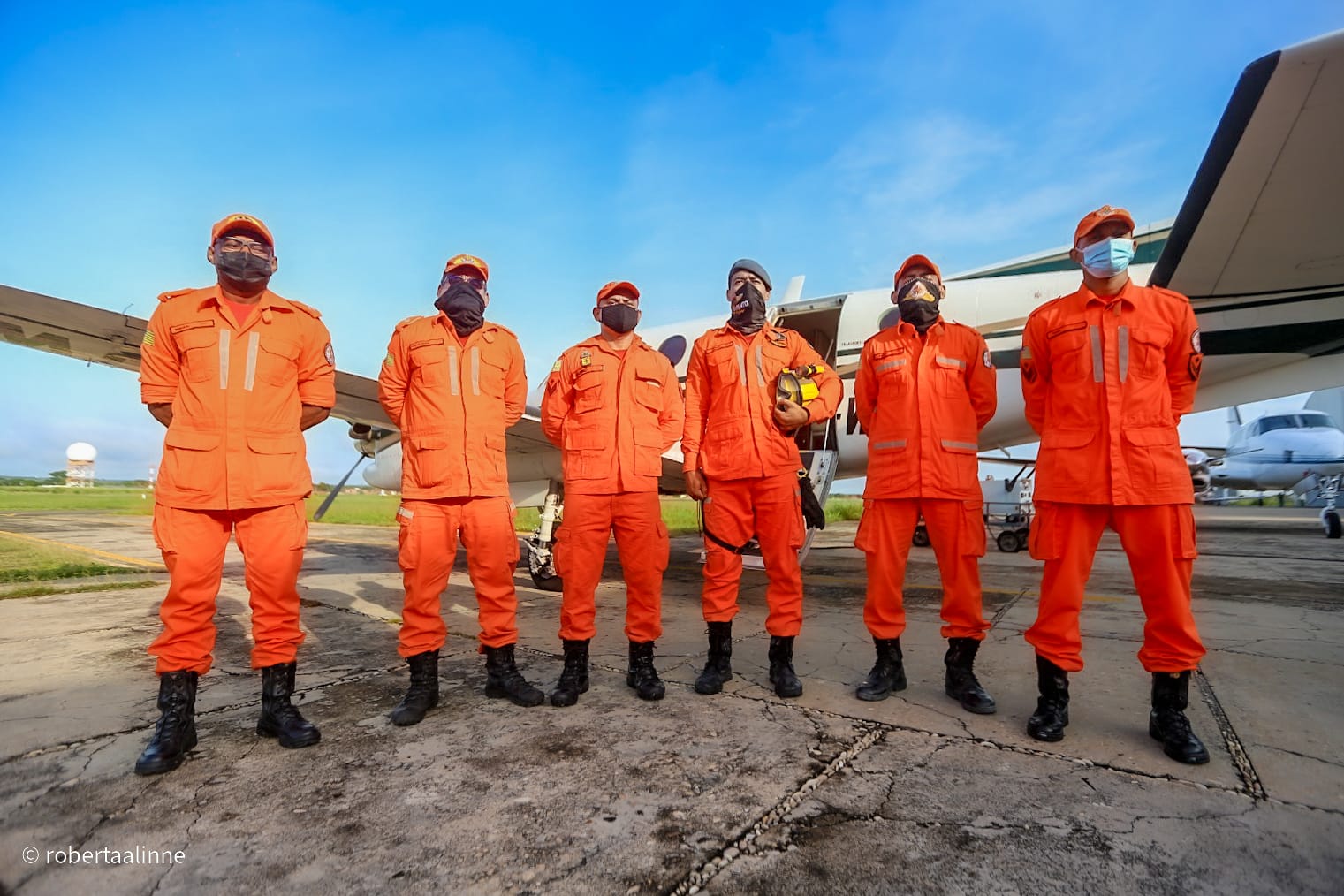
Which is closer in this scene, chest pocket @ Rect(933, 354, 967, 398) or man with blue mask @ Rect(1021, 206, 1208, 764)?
man with blue mask @ Rect(1021, 206, 1208, 764)

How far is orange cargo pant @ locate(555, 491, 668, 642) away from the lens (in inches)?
126

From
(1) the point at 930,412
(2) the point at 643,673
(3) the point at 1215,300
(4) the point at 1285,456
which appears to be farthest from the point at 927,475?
Answer: (4) the point at 1285,456

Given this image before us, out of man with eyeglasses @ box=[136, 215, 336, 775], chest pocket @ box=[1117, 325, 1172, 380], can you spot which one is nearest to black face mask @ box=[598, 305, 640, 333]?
man with eyeglasses @ box=[136, 215, 336, 775]

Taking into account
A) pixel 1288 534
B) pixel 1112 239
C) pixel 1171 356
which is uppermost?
pixel 1112 239

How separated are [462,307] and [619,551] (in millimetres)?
1392

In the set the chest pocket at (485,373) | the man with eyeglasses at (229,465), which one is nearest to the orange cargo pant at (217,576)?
the man with eyeglasses at (229,465)

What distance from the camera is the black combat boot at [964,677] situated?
281 centimetres

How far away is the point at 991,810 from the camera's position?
6.09ft

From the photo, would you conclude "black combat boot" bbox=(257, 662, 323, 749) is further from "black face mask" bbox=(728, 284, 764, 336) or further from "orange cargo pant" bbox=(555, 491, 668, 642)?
"black face mask" bbox=(728, 284, 764, 336)

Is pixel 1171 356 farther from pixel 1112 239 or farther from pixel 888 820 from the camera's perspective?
pixel 888 820

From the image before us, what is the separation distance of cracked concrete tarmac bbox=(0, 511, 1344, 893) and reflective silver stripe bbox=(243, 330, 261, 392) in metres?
1.37

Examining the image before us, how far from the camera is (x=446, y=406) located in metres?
3.10

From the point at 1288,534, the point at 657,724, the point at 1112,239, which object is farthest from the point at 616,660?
the point at 1288,534

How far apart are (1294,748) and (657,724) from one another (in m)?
2.19
